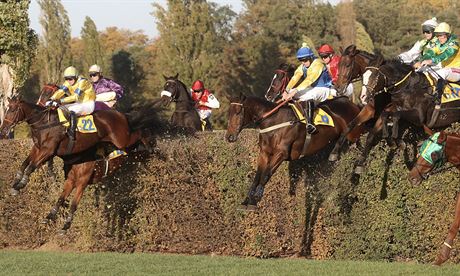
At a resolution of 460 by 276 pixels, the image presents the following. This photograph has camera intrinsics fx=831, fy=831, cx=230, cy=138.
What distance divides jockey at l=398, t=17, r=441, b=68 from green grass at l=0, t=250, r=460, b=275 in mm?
3050

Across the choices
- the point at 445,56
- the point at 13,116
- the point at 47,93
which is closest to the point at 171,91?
the point at 47,93

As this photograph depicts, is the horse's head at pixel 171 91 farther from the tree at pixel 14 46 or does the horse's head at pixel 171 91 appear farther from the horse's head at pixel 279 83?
the tree at pixel 14 46

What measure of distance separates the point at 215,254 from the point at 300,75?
9.77 ft

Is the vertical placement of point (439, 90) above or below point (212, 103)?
above

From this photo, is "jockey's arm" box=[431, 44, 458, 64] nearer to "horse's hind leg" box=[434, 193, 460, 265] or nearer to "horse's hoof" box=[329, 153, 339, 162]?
"horse's hoof" box=[329, 153, 339, 162]

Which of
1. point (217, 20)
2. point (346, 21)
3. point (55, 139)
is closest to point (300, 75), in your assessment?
point (55, 139)

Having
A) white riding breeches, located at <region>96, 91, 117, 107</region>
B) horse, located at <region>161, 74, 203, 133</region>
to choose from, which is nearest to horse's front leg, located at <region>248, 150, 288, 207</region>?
horse, located at <region>161, 74, 203, 133</region>

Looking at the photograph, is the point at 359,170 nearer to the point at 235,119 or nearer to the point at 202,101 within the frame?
the point at 235,119

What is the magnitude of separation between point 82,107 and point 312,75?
12.2 ft

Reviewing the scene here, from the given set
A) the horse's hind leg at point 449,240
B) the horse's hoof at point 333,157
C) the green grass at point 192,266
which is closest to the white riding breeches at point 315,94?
Result: the horse's hoof at point 333,157

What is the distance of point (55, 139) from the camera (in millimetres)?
12695

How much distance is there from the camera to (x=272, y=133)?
A: 11.5 metres

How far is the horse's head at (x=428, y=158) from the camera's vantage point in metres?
9.49

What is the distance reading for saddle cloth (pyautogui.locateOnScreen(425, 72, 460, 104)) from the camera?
424 inches
